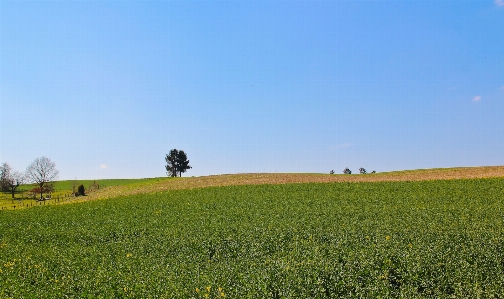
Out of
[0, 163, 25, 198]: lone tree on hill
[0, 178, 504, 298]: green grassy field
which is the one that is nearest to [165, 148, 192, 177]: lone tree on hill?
[0, 163, 25, 198]: lone tree on hill

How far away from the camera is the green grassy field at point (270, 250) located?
12148 millimetres

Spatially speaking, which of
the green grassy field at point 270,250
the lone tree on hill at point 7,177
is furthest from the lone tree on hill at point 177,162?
the green grassy field at point 270,250

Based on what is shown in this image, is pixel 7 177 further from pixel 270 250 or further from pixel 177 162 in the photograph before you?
pixel 270 250

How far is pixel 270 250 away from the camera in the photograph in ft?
57.5

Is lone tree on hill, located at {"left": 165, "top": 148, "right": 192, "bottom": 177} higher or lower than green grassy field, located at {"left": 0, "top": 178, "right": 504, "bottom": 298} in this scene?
higher

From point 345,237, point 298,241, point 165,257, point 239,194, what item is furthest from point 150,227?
point 239,194

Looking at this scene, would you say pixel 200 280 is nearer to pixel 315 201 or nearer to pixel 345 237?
pixel 345 237

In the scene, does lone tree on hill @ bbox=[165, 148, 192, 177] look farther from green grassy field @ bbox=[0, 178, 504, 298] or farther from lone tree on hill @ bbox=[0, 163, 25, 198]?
green grassy field @ bbox=[0, 178, 504, 298]

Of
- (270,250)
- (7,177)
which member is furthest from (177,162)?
(270,250)

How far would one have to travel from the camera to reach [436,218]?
22.8 m

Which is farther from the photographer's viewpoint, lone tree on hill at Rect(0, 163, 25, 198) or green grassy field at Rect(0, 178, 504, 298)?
lone tree on hill at Rect(0, 163, 25, 198)

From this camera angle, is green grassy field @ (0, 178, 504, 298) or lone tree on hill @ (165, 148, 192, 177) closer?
green grassy field @ (0, 178, 504, 298)

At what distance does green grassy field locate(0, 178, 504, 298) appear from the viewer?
12148 millimetres

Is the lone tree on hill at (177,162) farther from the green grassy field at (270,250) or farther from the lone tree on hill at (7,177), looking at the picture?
the green grassy field at (270,250)
